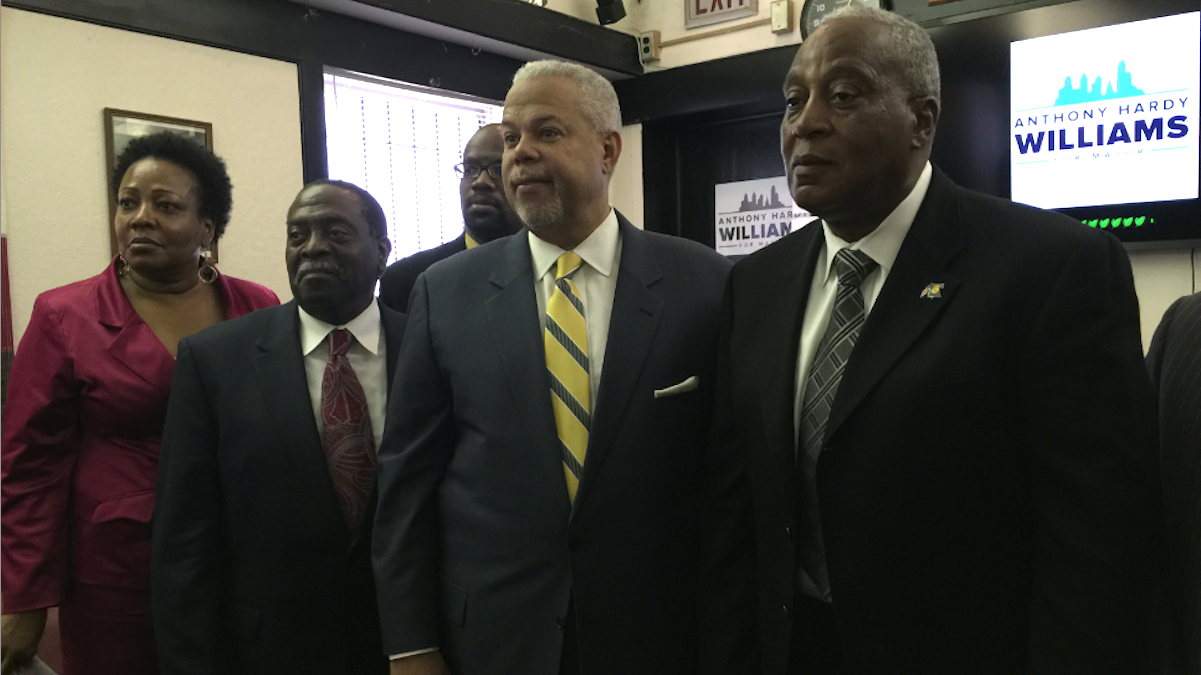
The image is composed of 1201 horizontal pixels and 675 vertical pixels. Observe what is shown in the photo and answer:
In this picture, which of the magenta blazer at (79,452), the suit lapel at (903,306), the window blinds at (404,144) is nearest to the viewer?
the suit lapel at (903,306)

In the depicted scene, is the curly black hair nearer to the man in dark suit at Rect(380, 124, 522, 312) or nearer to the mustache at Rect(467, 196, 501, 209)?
the man in dark suit at Rect(380, 124, 522, 312)

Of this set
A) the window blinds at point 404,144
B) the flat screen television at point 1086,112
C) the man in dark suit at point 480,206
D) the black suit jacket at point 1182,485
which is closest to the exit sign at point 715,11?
the flat screen television at point 1086,112

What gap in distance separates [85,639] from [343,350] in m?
0.83

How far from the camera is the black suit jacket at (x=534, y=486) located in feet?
4.98

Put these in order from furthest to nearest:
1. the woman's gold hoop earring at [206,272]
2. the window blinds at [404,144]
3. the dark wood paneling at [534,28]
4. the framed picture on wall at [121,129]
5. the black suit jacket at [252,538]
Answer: the window blinds at [404,144]
the dark wood paneling at [534,28]
the framed picture on wall at [121,129]
the woman's gold hoop earring at [206,272]
the black suit jacket at [252,538]

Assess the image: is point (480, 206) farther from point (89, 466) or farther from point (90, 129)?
point (90, 129)

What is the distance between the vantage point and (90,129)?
3.13m

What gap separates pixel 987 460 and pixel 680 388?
1.74 feet

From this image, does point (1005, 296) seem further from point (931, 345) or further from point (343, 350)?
point (343, 350)

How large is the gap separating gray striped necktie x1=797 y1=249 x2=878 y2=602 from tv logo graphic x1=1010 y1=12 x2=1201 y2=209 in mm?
3112

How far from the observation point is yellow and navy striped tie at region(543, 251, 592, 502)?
5.13ft

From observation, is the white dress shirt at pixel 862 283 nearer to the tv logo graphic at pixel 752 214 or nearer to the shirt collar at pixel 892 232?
the shirt collar at pixel 892 232

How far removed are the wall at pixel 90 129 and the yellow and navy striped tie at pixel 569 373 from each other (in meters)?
2.01

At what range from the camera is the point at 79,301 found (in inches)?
77.1
